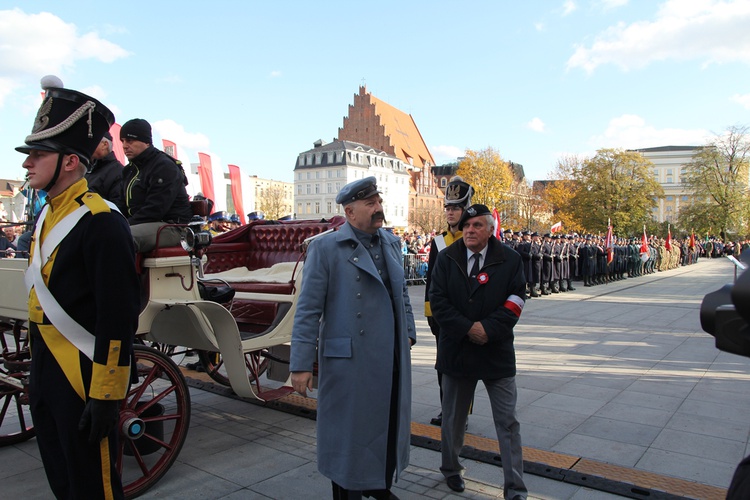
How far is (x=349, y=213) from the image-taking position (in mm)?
3119

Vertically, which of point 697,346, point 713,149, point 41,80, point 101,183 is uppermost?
point 713,149

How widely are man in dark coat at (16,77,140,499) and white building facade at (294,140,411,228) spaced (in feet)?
279

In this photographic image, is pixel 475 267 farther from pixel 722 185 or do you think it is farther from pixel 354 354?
pixel 722 185

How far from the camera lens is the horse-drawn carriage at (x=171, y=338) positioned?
3.77 meters

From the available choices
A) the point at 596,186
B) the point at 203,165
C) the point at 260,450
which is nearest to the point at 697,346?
the point at 260,450

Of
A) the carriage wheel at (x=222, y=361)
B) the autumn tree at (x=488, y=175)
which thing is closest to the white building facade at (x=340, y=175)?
the autumn tree at (x=488, y=175)

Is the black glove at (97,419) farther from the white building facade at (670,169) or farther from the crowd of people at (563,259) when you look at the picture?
the white building facade at (670,169)

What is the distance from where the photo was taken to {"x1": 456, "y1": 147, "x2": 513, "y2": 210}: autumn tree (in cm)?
5269

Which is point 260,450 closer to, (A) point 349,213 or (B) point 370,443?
(B) point 370,443

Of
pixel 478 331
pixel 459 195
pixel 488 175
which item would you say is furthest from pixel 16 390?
pixel 488 175

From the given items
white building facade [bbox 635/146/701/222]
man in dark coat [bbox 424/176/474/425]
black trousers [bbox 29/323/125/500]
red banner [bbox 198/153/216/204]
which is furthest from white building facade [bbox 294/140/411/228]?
black trousers [bbox 29/323/125/500]

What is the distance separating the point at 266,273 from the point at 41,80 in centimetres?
354

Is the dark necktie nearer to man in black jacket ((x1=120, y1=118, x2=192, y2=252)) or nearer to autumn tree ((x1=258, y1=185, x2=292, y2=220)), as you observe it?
man in black jacket ((x1=120, y1=118, x2=192, y2=252))

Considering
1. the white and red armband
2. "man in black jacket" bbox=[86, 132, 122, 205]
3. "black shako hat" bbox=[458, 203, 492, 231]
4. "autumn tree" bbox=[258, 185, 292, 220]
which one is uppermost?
"autumn tree" bbox=[258, 185, 292, 220]
